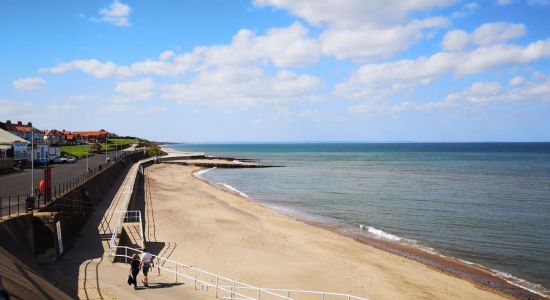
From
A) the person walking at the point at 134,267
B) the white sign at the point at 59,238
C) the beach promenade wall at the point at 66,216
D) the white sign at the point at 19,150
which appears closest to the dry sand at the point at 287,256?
the beach promenade wall at the point at 66,216

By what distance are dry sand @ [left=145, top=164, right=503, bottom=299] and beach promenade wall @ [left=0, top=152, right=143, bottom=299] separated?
14.5 ft

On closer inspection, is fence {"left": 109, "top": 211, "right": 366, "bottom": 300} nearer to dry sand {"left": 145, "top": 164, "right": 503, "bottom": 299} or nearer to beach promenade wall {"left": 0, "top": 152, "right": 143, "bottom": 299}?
dry sand {"left": 145, "top": 164, "right": 503, "bottom": 299}

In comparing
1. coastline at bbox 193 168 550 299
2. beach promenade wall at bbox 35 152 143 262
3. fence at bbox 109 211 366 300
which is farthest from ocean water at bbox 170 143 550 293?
beach promenade wall at bbox 35 152 143 262

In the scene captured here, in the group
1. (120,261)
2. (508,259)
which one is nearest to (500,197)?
(508,259)

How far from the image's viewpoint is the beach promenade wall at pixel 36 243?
8523 millimetres

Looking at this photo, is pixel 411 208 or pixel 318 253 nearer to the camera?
pixel 318 253

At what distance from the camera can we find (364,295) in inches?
664

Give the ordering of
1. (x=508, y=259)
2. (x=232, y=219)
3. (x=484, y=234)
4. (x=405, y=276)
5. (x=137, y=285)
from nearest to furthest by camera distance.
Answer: (x=137, y=285), (x=405, y=276), (x=508, y=259), (x=484, y=234), (x=232, y=219)

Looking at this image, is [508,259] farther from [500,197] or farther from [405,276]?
[500,197]

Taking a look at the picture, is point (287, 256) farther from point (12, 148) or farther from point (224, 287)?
point (12, 148)

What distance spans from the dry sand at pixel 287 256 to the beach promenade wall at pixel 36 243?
4420mm

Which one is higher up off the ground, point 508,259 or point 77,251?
A: point 77,251

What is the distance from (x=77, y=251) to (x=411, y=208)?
93.5 ft

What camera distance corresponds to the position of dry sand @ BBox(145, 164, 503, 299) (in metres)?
17.8
